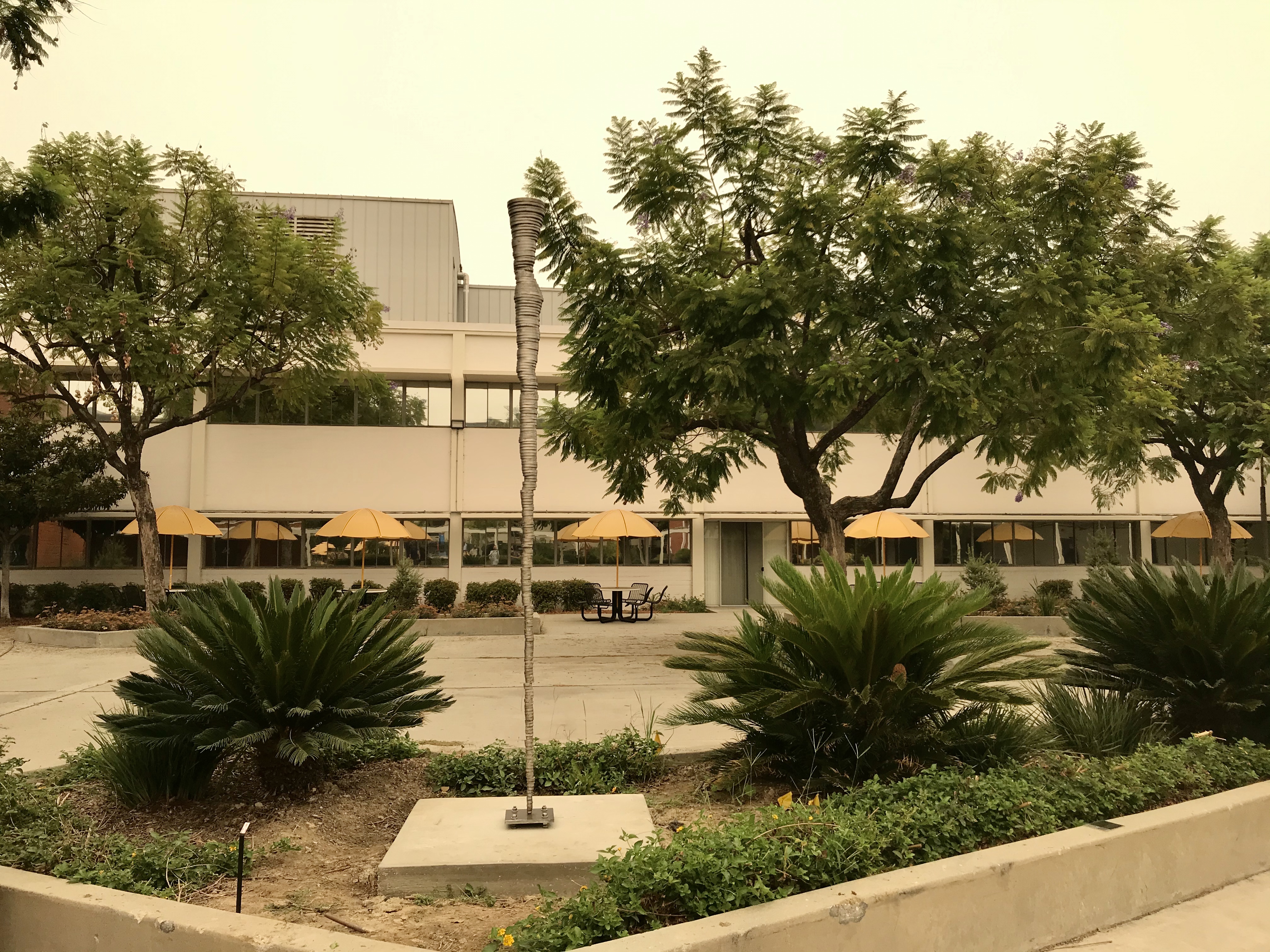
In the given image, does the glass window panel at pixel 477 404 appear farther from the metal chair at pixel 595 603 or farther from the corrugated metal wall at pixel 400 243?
the metal chair at pixel 595 603

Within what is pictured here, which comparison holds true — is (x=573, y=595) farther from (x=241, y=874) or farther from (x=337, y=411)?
(x=241, y=874)

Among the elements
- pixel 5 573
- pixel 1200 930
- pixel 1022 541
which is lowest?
pixel 1200 930

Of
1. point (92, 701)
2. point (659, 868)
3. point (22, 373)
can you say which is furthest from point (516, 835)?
point (22, 373)

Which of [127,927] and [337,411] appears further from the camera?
[337,411]

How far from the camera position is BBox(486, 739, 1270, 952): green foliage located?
3.35m

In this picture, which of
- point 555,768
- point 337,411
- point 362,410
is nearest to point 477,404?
point 362,410

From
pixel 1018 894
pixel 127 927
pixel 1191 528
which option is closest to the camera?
pixel 127 927

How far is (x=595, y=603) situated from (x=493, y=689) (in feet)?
35.7

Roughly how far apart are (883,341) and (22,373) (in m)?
18.8

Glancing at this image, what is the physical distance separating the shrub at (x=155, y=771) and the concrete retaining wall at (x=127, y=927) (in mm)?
1160

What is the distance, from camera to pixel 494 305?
3259 centimetres

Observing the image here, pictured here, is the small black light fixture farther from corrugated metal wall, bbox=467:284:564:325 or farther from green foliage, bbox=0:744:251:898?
corrugated metal wall, bbox=467:284:564:325

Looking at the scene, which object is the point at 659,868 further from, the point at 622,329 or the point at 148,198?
the point at 148,198

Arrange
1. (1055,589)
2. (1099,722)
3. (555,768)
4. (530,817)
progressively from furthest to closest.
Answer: (1055,589)
(1099,722)
(555,768)
(530,817)
